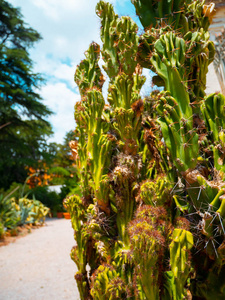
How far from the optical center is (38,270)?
4.59 meters

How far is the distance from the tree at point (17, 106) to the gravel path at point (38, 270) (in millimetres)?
7848

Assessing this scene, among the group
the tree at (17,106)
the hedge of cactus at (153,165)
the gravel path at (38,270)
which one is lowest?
the gravel path at (38,270)

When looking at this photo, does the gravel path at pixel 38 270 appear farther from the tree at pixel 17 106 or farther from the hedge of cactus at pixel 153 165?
the tree at pixel 17 106

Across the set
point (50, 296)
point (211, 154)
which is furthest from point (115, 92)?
point (50, 296)

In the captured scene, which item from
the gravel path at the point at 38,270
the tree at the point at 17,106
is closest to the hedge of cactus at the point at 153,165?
the gravel path at the point at 38,270

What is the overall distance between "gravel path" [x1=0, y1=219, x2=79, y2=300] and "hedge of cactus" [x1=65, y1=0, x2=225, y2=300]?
2536 mm

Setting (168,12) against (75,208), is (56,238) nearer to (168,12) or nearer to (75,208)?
(75,208)

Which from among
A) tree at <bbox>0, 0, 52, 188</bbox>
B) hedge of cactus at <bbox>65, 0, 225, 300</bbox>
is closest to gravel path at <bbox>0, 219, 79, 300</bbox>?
hedge of cactus at <bbox>65, 0, 225, 300</bbox>

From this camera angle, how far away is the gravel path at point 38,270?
3.57 m

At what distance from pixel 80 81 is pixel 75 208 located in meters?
1.05

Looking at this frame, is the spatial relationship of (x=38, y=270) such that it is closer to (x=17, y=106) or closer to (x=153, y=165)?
(x=153, y=165)

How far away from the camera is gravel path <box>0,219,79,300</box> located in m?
3.57

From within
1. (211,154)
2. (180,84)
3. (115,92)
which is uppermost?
(115,92)

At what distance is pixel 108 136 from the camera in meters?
1.59
